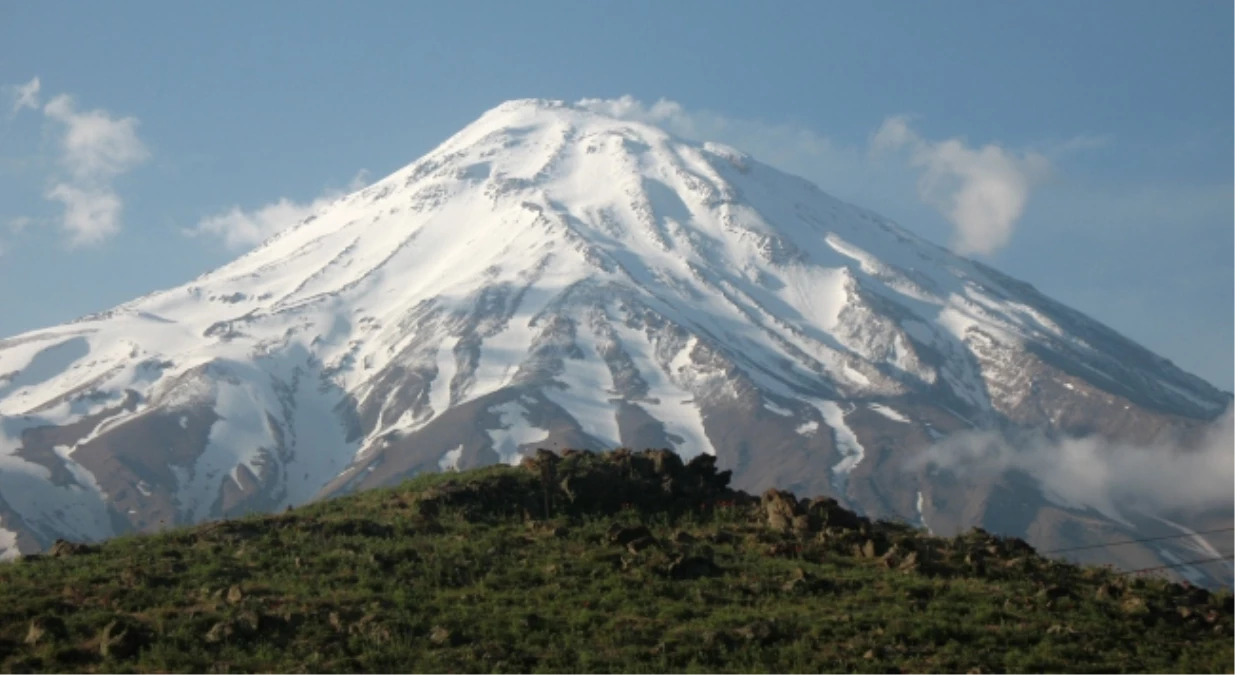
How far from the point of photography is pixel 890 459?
187m

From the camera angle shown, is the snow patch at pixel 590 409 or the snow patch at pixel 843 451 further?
the snow patch at pixel 590 409

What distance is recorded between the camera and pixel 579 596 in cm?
2092

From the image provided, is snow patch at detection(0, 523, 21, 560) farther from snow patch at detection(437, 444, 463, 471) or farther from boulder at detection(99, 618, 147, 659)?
boulder at detection(99, 618, 147, 659)

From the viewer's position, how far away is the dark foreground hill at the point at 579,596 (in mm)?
18391

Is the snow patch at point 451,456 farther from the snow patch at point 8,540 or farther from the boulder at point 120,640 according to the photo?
the boulder at point 120,640

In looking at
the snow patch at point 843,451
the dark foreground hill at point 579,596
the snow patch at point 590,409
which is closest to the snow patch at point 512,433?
the snow patch at point 590,409

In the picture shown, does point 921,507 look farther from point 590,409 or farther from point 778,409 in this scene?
point 590,409

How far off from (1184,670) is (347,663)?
35.7 feet

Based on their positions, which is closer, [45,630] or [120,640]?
[120,640]

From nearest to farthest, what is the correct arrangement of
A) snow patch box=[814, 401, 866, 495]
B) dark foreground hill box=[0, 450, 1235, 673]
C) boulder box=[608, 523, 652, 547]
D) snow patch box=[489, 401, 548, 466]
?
dark foreground hill box=[0, 450, 1235, 673] < boulder box=[608, 523, 652, 547] < snow patch box=[489, 401, 548, 466] < snow patch box=[814, 401, 866, 495]

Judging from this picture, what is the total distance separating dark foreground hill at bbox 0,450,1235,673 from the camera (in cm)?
1839

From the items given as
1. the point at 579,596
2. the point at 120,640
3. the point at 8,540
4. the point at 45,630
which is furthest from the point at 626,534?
the point at 8,540

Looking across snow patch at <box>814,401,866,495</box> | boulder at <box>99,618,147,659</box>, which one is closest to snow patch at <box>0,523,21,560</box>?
snow patch at <box>814,401,866,495</box>

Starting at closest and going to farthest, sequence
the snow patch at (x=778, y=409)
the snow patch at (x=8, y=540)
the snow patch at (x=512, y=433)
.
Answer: the snow patch at (x=8, y=540) → the snow patch at (x=512, y=433) → the snow patch at (x=778, y=409)
